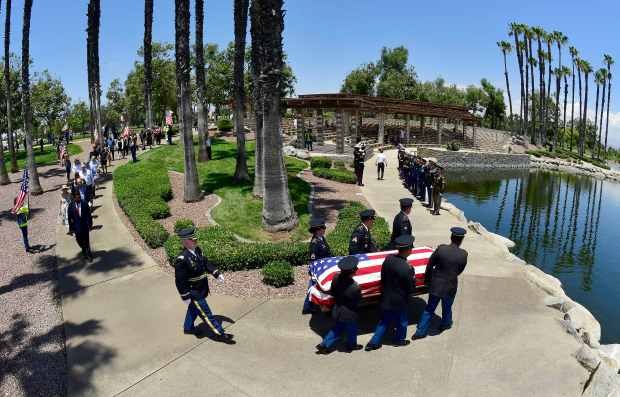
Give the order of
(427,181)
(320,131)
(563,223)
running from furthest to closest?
1. (320,131)
2. (563,223)
3. (427,181)

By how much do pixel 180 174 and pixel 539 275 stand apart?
15901mm

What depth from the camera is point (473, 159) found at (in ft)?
136

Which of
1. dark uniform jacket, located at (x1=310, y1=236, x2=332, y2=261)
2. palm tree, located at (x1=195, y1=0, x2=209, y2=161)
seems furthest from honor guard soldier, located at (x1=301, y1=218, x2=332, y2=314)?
palm tree, located at (x1=195, y1=0, x2=209, y2=161)

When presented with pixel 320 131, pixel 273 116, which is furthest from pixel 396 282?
pixel 320 131

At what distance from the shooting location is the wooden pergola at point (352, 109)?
30.1 meters

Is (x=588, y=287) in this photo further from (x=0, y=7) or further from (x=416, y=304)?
(x=0, y=7)

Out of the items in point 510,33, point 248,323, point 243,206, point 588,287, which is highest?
point 510,33

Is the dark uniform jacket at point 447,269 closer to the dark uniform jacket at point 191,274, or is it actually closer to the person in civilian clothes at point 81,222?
the dark uniform jacket at point 191,274

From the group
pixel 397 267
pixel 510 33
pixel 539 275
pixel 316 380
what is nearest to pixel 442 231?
pixel 539 275

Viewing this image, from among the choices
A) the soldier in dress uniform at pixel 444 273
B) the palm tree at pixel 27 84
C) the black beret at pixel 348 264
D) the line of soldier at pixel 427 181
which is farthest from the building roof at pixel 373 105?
the black beret at pixel 348 264

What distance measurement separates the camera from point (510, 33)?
63.9 m

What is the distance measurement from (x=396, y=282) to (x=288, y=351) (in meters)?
2.03

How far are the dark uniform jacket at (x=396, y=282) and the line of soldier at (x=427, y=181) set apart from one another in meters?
9.91

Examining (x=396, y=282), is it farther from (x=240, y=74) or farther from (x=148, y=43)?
(x=148, y=43)
